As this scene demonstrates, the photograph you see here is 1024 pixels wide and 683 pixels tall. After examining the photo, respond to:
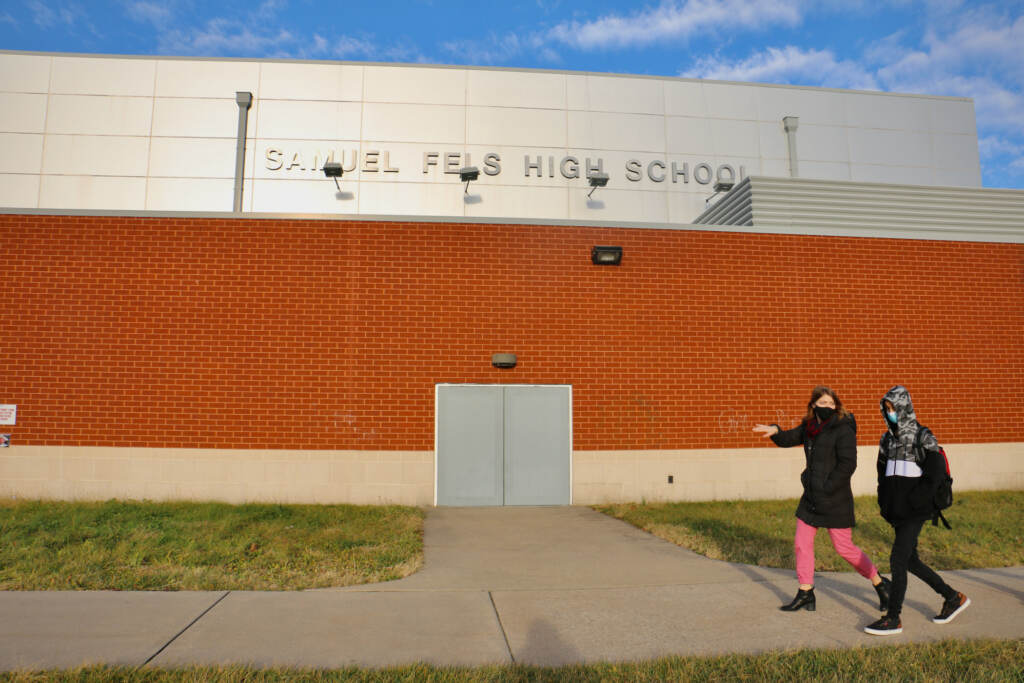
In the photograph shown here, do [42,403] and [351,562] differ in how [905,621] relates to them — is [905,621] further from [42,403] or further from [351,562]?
[42,403]

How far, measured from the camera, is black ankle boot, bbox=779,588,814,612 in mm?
5465

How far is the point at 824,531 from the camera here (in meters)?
8.98

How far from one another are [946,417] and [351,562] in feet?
36.7

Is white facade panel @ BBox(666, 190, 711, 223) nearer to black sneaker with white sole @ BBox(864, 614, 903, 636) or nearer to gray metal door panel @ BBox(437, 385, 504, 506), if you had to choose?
gray metal door panel @ BBox(437, 385, 504, 506)

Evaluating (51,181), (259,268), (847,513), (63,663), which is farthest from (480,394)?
(51,181)

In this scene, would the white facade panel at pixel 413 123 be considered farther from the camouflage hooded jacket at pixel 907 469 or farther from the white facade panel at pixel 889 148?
the camouflage hooded jacket at pixel 907 469

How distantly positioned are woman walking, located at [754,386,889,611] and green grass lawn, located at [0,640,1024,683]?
97 cm

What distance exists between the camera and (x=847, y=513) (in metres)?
5.32

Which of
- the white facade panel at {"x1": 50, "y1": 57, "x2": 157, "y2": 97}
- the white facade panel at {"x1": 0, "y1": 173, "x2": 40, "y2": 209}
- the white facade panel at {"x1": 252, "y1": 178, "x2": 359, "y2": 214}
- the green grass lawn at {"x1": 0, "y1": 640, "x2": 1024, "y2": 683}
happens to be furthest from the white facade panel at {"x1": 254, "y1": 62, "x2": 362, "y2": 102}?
the green grass lawn at {"x1": 0, "y1": 640, "x2": 1024, "y2": 683}

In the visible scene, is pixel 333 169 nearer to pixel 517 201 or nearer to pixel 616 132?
pixel 517 201

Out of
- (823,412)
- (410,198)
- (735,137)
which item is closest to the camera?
(823,412)

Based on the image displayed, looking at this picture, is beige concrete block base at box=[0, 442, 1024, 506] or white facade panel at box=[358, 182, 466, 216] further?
white facade panel at box=[358, 182, 466, 216]

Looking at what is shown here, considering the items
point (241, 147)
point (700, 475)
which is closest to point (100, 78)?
point (241, 147)

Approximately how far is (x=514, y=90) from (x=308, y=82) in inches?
220
